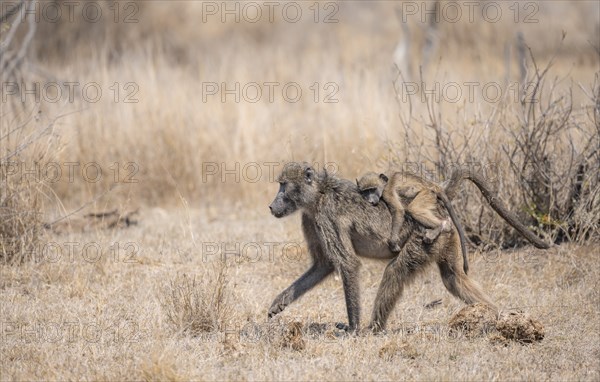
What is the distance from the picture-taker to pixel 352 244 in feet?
19.4

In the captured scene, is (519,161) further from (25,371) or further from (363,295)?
(25,371)

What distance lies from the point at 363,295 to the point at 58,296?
100 inches

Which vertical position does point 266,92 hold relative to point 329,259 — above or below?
above

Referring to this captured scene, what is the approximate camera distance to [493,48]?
58.8 ft

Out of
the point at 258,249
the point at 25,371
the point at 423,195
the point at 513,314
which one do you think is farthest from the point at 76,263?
the point at 513,314

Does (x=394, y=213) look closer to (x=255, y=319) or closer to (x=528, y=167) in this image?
(x=255, y=319)

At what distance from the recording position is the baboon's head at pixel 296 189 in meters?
5.96

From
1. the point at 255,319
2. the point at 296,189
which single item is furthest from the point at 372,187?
the point at 255,319

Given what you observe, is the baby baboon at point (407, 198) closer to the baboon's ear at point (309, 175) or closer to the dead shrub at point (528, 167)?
the baboon's ear at point (309, 175)

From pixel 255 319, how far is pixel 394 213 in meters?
1.43

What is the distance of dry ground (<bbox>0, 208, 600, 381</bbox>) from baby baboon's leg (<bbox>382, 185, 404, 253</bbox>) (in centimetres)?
63

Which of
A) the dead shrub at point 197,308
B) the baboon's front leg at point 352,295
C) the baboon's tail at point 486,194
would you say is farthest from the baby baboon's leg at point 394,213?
the dead shrub at point 197,308

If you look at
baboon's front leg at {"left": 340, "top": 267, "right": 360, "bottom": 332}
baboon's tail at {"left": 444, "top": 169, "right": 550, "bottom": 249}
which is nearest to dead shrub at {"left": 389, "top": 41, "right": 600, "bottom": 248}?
baboon's tail at {"left": 444, "top": 169, "right": 550, "bottom": 249}

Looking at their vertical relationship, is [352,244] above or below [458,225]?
below
